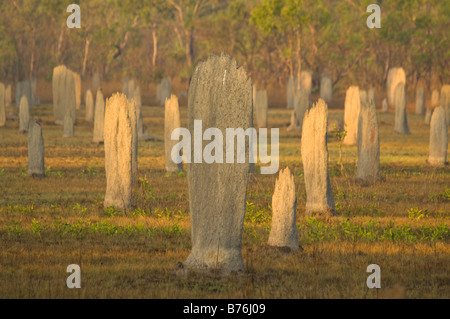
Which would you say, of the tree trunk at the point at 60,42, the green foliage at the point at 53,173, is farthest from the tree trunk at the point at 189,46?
the green foliage at the point at 53,173

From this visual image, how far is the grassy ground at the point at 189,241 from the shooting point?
11.8 meters

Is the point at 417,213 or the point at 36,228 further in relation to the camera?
the point at 417,213

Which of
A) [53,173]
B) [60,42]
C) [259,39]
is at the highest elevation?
[60,42]

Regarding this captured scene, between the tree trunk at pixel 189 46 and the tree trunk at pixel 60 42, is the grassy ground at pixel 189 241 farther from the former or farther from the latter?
the tree trunk at pixel 189 46

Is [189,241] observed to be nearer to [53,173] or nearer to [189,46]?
[53,173]

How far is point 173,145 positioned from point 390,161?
7642mm

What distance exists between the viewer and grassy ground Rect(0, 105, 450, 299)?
1182 centimetres

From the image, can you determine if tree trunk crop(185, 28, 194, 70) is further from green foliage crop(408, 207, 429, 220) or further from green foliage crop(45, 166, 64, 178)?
green foliage crop(408, 207, 429, 220)

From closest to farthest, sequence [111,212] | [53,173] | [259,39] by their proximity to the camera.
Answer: [111,212] < [53,173] < [259,39]

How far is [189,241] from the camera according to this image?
15148mm

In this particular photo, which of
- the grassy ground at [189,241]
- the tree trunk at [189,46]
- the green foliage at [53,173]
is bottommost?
the grassy ground at [189,241]

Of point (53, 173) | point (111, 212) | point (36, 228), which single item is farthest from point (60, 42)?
point (36, 228)

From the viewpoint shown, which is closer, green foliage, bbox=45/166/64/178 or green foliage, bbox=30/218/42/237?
green foliage, bbox=30/218/42/237

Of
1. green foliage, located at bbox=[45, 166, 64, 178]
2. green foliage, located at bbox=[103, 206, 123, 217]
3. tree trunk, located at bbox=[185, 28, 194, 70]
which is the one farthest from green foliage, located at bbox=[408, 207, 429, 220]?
tree trunk, located at bbox=[185, 28, 194, 70]
